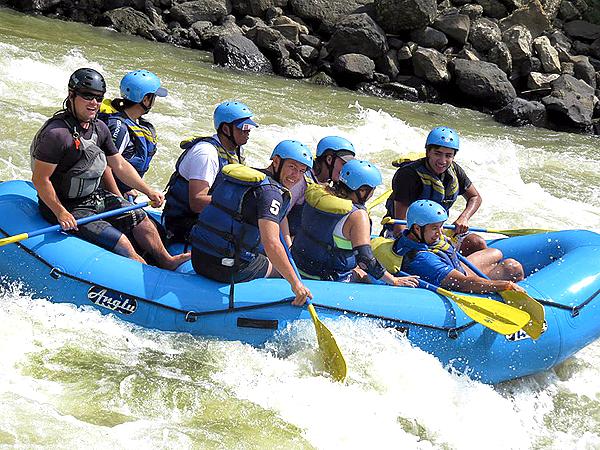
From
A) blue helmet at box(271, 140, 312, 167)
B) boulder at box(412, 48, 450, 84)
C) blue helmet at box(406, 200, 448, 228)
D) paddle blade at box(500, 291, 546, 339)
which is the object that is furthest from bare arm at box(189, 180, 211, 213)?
boulder at box(412, 48, 450, 84)

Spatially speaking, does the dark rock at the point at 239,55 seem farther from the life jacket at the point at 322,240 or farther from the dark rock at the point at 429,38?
the life jacket at the point at 322,240

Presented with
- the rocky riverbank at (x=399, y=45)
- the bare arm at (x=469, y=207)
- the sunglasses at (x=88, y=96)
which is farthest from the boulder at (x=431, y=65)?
the sunglasses at (x=88, y=96)

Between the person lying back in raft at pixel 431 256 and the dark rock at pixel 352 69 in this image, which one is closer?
the person lying back in raft at pixel 431 256

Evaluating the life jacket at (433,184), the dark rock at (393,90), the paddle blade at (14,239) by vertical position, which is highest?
the life jacket at (433,184)

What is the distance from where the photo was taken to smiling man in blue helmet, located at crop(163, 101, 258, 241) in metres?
5.29

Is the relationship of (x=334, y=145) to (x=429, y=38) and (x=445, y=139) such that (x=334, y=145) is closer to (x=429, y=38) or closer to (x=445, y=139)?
(x=445, y=139)

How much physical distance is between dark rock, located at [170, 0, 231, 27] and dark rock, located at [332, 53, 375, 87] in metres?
3.17

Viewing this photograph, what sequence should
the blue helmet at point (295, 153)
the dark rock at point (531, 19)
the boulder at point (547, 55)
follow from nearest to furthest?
1. the blue helmet at point (295, 153)
2. the boulder at point (547, 55)
3. the dark rock at point (531, 19)

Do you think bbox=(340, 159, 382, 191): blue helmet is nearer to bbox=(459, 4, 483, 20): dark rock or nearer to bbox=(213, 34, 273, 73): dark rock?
bbox=(213, 34, 273, 73): dark rock

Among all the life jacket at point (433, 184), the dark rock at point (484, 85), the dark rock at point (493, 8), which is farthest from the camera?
the dark rock at point (493, 8)

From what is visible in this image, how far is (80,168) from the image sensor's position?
4.94 m

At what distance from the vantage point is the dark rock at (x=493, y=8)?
19125 millimetres

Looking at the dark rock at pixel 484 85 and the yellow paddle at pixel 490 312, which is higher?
the yellow paddle at pixel 490 312

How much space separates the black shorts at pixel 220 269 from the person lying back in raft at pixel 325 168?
0.69 meters
